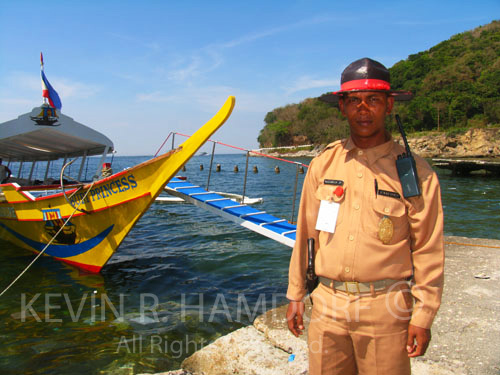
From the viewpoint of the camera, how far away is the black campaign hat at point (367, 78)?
6.47 ft

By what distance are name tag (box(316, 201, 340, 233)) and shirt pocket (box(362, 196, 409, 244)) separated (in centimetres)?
19

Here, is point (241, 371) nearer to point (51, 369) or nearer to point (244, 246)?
point (51, 369)

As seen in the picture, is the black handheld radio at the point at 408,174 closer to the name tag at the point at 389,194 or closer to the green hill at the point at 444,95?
the name tag at the point at 389,194

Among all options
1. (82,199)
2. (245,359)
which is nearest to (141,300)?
(82,199)

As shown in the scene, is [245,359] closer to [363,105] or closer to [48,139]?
[363,105]

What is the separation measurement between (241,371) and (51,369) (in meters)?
2.72

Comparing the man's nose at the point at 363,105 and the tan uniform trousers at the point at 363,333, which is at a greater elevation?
the man's nose at the point at 363,105

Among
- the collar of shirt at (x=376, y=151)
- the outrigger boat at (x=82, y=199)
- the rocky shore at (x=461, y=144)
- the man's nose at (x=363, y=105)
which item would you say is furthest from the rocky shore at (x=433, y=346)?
the rocky shore at (x=461, y=144)

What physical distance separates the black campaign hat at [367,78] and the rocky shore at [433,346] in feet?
8.64

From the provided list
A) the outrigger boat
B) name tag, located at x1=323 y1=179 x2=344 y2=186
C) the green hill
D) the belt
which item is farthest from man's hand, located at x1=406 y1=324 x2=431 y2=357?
the green hill

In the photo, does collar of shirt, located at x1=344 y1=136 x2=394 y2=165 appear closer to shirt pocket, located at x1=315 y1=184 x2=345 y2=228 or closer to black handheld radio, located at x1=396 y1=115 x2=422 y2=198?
black handheld radio, located at x1=396 y1=115 x2=422 y2=198

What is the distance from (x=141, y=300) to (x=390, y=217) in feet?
19.2

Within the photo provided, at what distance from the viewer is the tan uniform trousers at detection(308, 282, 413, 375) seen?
6.27ft

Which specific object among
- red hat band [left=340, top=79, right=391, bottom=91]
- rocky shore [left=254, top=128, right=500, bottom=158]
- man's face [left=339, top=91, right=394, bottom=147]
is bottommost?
man's face [left=339, top=91, right=394, bottom=147]
